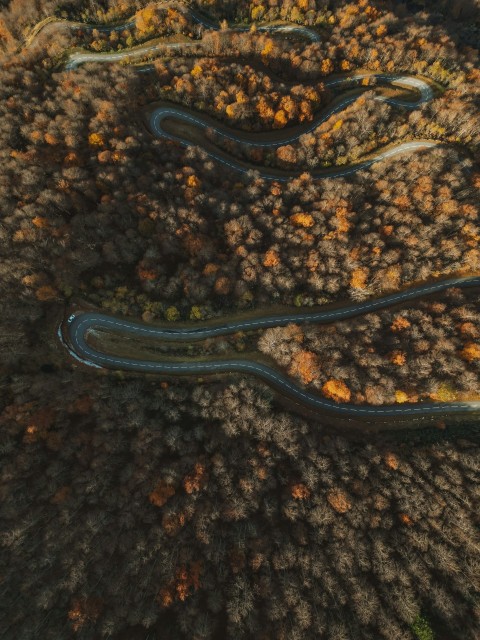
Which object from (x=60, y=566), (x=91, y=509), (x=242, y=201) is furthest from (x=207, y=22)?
(x=60, y=566)

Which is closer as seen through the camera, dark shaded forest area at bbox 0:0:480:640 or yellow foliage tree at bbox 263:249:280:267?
dark shaded forest area at bbox 0:0:480:640

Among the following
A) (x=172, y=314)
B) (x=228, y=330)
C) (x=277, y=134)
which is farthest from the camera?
(x=277, y=134)

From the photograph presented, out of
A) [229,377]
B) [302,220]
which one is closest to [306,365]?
[229,377]

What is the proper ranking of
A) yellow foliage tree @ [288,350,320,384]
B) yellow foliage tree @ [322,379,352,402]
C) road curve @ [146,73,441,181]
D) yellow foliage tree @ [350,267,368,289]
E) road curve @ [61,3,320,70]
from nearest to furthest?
yellow foliage tree @ [288,350,320,384] → yellow foliage tree @ [322,379,352,402] → yellow foliage tree @ [350,267,368,289] → road curve @ [146,73,441,181] → road curve @ [61,3,320,70]

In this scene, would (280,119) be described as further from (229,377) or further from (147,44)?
(229,377)

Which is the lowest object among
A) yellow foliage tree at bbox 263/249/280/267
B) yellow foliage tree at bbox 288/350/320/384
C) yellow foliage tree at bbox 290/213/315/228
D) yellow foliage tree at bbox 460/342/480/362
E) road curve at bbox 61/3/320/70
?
yellow foliage tree at bbox 460/342/480/362

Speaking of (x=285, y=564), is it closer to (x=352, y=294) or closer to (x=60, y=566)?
(x=60, y=566)

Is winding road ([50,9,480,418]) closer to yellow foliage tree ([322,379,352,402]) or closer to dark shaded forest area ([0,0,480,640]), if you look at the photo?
dark shaded forest area ([0,0,480,640])

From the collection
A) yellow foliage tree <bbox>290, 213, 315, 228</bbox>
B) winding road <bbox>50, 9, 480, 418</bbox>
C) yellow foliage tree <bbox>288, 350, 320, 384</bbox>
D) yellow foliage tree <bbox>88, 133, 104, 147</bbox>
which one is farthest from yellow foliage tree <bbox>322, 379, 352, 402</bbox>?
yellow foliage tree <bbox>88, 133, 104, 147</bbox>

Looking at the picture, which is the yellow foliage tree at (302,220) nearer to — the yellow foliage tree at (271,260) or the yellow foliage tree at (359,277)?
the yellow foliage tree at (271,260)

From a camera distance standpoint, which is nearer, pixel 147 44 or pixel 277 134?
pixel 277 134
